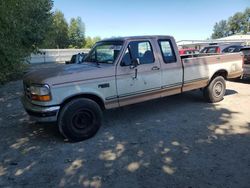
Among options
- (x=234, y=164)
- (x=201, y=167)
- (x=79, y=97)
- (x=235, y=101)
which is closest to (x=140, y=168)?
(x=201, y=167)

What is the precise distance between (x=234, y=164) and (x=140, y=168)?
58.7 inches

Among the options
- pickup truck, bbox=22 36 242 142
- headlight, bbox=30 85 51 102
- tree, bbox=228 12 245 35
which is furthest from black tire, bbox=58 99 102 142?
tree, bbox=228 12 245 35

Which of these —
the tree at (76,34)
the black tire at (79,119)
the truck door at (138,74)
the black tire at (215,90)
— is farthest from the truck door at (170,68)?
the tree at (76,34)

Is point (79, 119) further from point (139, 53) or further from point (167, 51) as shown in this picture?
point (167, 51)

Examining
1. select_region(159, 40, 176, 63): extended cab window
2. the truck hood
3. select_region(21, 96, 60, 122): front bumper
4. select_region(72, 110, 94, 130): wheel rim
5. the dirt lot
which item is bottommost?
the dirt lot

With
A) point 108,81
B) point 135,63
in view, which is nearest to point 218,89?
point 135,63

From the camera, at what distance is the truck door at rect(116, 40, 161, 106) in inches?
218

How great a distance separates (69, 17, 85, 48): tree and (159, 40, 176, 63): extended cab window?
64.4 meters

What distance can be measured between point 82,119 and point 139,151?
1356 mm

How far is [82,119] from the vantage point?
514cm

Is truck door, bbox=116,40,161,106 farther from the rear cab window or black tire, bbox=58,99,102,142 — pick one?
black tire, bbox=58,99,102,142

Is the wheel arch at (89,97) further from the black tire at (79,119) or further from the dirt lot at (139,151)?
the dirt lot at (139,151)

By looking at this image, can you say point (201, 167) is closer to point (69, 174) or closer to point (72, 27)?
point (69, 174)

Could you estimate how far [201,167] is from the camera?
396 centimetres
